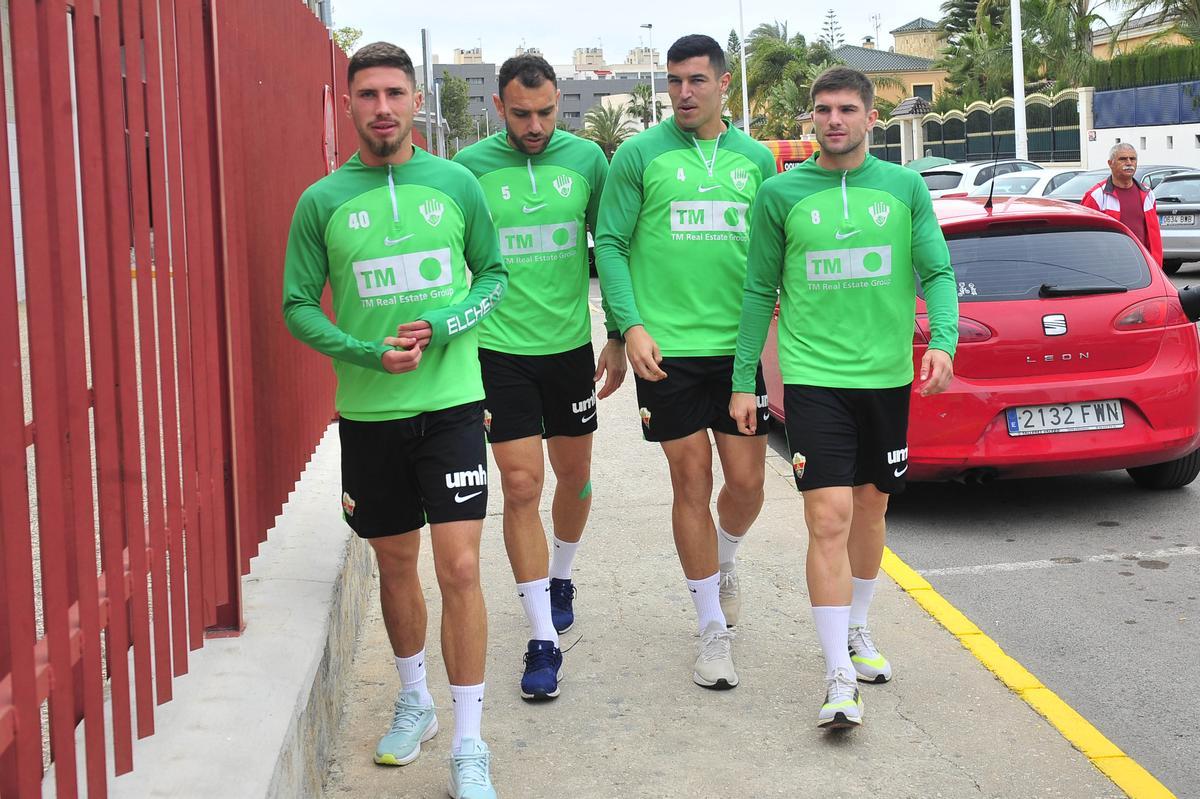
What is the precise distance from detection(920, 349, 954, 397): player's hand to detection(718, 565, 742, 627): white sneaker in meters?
1.28

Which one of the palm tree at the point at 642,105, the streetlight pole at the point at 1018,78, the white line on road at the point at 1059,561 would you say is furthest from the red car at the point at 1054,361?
the palm tree at the point at 642,105

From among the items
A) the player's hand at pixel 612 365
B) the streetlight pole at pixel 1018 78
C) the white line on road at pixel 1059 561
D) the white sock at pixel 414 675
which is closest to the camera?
the white sock at pixel 414 675

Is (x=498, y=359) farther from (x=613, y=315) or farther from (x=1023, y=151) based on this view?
(x=1023, y=151)

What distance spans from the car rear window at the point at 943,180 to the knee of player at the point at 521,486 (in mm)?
23239

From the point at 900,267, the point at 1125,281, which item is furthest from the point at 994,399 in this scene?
the point at 900,267

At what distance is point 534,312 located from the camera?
16.3 ft

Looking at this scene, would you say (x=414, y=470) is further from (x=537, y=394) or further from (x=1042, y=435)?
(x=1042, y=435)

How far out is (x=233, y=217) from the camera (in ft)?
13.8

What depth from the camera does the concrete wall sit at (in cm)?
4134

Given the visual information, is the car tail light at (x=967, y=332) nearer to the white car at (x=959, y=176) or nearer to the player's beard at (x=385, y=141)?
the player's beard at (x=385, y=141)

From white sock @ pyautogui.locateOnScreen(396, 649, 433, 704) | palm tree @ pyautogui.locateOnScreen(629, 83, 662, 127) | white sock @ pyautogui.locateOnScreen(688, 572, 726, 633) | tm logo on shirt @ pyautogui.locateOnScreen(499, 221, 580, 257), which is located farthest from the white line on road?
palm tree @ pyautogui.locateOnScreen(629, 83, 662, 127)

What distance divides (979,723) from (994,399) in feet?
8.27

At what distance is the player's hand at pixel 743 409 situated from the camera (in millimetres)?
4648

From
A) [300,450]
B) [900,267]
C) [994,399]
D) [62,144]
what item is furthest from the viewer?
[994,399]
